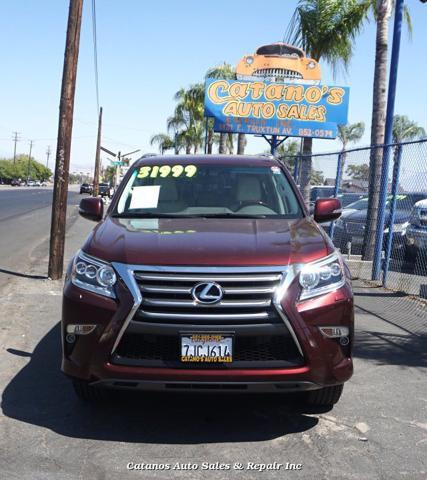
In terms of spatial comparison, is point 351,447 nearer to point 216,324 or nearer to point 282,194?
point 216,324

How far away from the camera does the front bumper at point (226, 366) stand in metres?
3.60

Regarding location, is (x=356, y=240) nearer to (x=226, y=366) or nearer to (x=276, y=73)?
(x=276, y=73)

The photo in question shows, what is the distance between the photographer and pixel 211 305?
3.60 metres

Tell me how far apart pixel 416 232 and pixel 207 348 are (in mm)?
8074

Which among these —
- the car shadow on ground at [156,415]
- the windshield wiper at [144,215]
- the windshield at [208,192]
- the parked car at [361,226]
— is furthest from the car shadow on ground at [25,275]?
the parked car at [361,226]

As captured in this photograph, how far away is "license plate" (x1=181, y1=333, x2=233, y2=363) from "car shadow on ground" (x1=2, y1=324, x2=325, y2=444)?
1.96 ft

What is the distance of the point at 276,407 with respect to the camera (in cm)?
443

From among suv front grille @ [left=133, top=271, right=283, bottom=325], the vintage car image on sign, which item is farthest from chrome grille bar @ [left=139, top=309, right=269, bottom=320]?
the vintage car image on sign

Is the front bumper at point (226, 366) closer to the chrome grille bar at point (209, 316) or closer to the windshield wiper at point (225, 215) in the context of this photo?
the chrome grille bar at point (209, 316)

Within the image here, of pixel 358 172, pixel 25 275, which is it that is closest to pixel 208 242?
pixel 25 275

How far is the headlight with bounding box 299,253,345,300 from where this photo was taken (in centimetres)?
372

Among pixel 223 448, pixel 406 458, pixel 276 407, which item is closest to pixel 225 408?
pixel 276 407

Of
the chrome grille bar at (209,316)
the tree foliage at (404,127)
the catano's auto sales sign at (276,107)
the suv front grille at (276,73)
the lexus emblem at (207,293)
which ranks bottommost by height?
the chrome grille bar at (209,316)

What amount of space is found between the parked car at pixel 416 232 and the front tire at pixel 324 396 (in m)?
6.92
